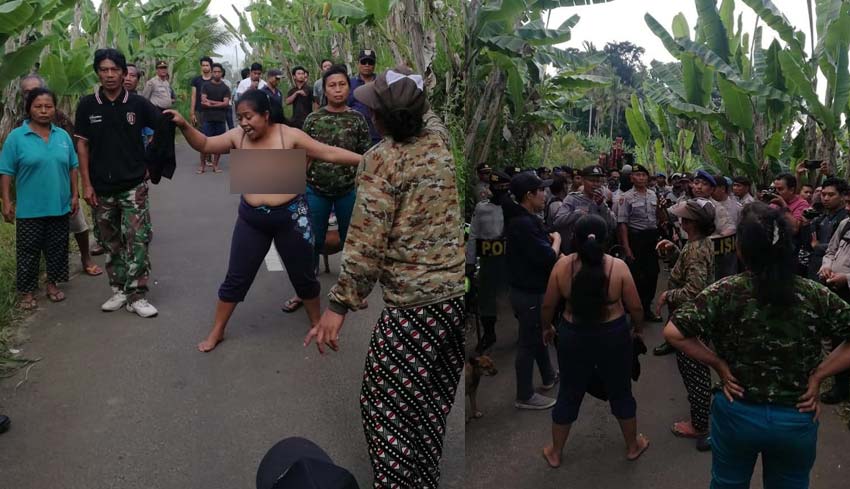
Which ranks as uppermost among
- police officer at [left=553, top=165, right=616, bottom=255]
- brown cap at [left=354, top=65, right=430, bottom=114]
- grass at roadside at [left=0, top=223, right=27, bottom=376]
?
brown cap at [left=354, top=65, right=430, bottom=114]

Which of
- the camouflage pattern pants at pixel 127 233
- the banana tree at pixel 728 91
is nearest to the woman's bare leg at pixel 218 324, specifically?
the camouflage pattern pants at pixel 127 233

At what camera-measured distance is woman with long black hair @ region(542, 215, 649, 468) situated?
10.5 ft

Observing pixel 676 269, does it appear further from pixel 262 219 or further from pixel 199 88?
pixel 199 88

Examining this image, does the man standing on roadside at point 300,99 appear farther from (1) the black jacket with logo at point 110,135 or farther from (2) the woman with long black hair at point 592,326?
(2) the woman with long black hair at point 592,326

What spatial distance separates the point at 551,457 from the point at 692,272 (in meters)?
1.17

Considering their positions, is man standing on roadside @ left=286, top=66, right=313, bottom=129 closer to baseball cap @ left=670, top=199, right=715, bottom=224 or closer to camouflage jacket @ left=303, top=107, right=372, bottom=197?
camouflage jacket @ left=303, top=107, right=372, bottom=197

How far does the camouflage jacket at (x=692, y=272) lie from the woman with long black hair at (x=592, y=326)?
356 mm

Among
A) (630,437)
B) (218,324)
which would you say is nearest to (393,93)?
(630,437)

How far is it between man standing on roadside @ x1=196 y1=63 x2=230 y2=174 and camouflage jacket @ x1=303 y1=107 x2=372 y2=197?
5.43m

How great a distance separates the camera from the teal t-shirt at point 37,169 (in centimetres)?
458

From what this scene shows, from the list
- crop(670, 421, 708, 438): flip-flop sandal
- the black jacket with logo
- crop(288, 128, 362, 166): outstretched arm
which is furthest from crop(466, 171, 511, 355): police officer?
the black jacket with logo

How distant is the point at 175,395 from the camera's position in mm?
3625

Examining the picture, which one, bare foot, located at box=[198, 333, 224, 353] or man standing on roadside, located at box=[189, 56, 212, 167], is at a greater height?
man standing on roadside, located at box=[189, 56, 212, 167]

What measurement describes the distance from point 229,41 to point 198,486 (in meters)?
18.5
